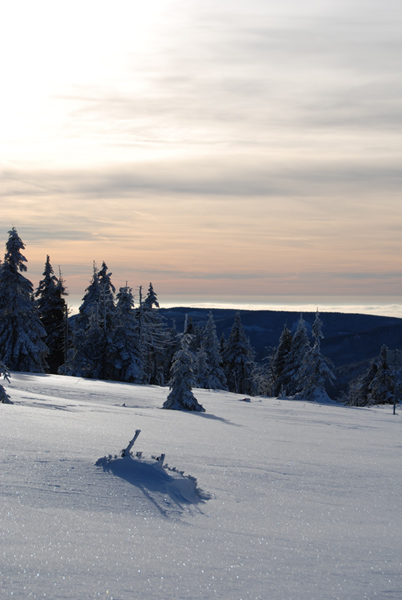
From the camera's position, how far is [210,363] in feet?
174

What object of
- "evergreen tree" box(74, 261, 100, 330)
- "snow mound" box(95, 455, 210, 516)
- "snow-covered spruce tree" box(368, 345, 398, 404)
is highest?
"evergreen tree" box(74, 261, 100, 330)

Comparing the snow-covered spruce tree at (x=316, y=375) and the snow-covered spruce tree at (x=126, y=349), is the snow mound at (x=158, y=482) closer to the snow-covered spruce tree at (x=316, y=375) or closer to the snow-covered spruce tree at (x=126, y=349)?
the snow-covered spruce tree at (x=126, y=349)

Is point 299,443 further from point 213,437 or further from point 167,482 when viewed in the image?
point 167,482

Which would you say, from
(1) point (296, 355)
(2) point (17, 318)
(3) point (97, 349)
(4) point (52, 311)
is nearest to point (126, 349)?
(3) point (97, 349)

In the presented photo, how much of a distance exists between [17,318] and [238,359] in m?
29.2

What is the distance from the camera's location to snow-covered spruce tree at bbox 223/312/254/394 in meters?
58.7

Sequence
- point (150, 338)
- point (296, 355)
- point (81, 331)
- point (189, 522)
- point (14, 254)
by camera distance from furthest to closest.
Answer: point (296, 355) → point (150, 338) → point (81, 331) → point (14, 254) → point (189, 522)

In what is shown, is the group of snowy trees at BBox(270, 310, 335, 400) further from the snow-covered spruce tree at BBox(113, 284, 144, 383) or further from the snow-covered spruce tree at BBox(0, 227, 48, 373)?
the snow-covered spruce tree at BBox(0, 227, 48, 373)

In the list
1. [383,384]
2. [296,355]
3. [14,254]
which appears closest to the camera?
[14,254]

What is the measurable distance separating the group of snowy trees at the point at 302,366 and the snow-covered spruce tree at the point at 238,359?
329 centimetres

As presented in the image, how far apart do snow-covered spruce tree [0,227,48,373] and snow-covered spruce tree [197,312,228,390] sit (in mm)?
16621

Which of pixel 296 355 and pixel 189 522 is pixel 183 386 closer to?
pixel 189 522

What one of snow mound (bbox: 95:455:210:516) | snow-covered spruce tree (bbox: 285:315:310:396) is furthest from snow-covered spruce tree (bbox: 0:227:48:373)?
snow mound (bbox: 95:455:210:516)

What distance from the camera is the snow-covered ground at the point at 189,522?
9.75 ft
